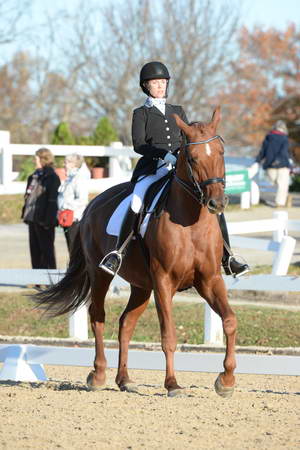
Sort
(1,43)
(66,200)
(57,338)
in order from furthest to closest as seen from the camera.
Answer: (1,43) → (66,200) → (57,338)

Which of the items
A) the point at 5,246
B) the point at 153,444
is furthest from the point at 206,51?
the point at 153,444

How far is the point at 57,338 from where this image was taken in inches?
440

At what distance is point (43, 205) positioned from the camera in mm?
13766

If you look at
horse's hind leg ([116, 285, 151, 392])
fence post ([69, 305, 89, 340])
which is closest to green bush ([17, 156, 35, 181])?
fence post ([69, 305, 89, 340])

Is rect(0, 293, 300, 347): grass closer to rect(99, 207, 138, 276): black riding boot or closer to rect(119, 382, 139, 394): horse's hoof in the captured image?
rect(119, 382, 139, 394): horse's hoof

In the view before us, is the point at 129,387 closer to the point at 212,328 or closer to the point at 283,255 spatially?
the point at 212,328

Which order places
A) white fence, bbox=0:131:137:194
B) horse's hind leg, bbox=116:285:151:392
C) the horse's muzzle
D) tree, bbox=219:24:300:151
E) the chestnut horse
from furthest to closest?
tree, bbox=219:24:300:151
white fence, bbox=0:131:137:194
horse's hind leg, bbox=116:285:151:392
the chestnut horse
the horse's muzzle

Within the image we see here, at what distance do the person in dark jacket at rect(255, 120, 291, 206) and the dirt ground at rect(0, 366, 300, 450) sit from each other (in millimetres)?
14891

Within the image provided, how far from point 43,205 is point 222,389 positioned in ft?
22.2

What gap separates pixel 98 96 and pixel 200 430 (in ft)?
108

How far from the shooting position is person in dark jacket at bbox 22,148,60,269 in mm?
13734

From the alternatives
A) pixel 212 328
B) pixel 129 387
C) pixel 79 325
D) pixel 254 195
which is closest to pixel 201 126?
pixel 129 387

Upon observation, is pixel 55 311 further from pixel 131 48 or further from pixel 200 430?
pixel 131 48

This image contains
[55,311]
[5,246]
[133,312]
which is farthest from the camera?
[5,246]
